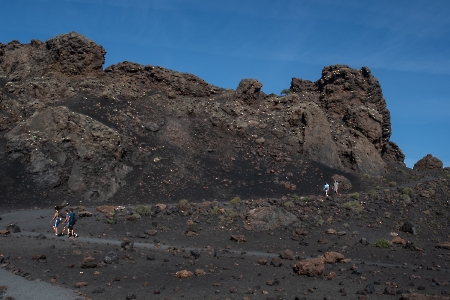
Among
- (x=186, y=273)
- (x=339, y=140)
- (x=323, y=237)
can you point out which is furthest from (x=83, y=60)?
(x=186, y=273)

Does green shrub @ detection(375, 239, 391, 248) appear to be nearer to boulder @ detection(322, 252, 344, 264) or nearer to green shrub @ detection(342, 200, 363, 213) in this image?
green shrub @ detection(342, 200, 363, 213)

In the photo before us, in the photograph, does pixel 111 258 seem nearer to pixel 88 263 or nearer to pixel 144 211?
pixel 88 263

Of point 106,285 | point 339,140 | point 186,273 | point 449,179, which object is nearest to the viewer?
point 106,285

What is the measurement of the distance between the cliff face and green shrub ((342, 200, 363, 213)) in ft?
17.6

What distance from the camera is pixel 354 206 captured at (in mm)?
26000

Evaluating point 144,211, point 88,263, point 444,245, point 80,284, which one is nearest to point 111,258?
point 88,263

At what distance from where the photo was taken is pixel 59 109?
31547 millimetres

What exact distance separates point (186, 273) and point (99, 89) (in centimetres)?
2911

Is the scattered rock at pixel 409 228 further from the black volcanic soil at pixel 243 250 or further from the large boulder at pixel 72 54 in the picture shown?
the large boulder at pixel 72 54

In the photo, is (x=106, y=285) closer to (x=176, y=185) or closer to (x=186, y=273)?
(x=186, y=273)

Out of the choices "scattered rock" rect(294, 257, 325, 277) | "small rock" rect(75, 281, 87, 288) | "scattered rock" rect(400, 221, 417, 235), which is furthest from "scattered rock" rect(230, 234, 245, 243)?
"small rock" rect(75, 281, 87, 288)

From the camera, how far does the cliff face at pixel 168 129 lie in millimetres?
29203

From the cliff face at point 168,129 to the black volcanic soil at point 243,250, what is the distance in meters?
4.45

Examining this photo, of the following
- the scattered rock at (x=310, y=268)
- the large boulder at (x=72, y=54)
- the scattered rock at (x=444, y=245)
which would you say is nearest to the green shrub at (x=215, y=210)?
the scattered rock at (x=310, y=268)
